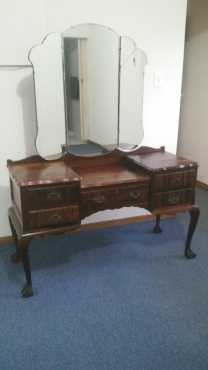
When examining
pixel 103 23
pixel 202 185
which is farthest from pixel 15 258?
pixel 202 185

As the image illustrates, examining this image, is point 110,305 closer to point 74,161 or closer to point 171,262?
point 171,262

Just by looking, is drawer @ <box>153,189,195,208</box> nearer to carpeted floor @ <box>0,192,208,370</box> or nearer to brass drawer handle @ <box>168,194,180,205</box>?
brass drawer handle @ <box>168,194,180,205</box>

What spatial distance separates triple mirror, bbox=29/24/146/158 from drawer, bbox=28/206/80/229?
1.92 ft

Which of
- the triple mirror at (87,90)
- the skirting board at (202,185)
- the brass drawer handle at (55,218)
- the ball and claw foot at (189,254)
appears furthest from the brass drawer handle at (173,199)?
the skirting board at (202,185)

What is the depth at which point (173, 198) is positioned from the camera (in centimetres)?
213

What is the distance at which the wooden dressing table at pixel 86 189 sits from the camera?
1.81m

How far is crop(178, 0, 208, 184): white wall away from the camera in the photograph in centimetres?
356

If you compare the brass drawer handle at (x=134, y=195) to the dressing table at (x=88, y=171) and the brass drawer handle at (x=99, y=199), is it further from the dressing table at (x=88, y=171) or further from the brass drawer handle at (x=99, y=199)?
the brass drawer handle at (x=99, y=199)

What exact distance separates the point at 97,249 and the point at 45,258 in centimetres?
41

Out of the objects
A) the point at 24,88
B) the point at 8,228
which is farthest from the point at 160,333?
the point at 24,88

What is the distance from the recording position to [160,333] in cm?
166

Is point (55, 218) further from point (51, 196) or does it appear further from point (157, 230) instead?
point (157, 230)

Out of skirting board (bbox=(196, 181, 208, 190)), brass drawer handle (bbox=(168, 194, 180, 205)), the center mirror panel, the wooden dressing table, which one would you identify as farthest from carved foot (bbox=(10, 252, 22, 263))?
skirting board (bbox=(196, 181, 208, 190))

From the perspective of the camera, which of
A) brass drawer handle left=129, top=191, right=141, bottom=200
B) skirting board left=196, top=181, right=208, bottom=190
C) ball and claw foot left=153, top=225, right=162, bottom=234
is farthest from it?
skirting board left=196, top=181, right=208, bottom=190
